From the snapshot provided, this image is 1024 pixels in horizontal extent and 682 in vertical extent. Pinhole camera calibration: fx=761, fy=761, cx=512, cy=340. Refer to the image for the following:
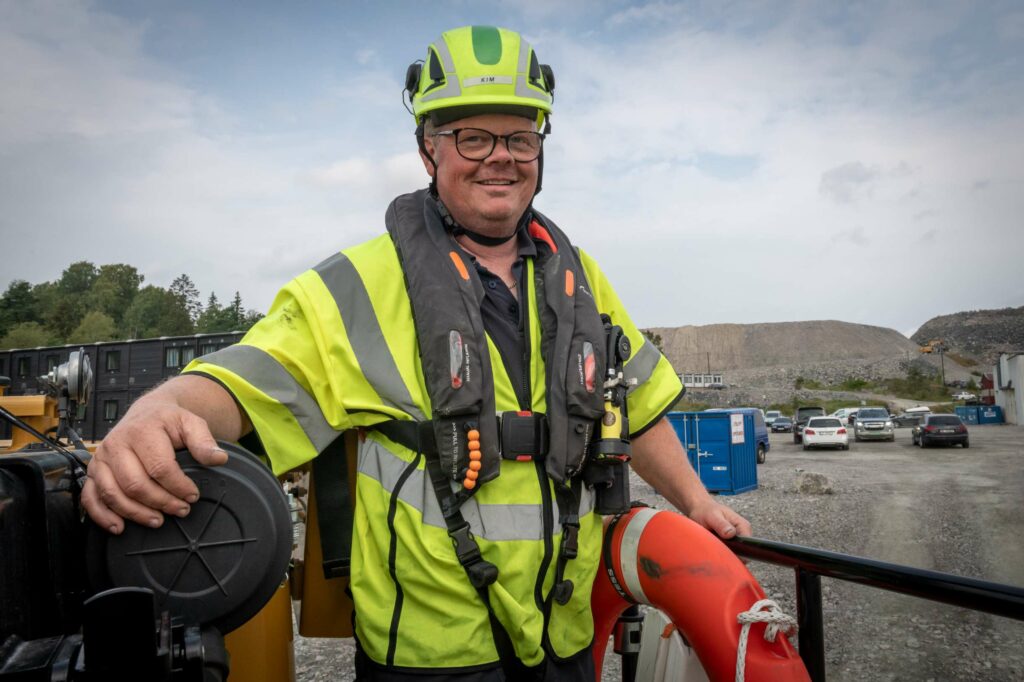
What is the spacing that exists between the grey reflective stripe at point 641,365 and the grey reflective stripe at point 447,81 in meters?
0.94

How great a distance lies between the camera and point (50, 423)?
5.97 metres

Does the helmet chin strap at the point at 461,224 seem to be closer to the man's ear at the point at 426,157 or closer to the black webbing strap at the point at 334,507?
the man's ear at the point at 426,157

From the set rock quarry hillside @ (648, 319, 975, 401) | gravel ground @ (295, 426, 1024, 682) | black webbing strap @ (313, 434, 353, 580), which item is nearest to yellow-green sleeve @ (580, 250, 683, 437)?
black webbing strap @ (313, 434, 353, 580)

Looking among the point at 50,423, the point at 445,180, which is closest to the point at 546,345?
the point at 445,180

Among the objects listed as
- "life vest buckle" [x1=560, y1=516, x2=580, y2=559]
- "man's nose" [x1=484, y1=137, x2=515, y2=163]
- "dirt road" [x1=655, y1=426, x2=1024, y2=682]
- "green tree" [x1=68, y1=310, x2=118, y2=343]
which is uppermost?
"green tree" [x1=68, y1=310, x2=118, y2=343]

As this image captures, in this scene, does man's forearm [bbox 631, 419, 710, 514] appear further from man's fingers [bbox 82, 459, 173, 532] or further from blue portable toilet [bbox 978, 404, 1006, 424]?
blue portable toilet [bbox 978, 404, 1006, 424]

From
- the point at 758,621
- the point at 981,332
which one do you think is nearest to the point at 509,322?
the point at 758,621

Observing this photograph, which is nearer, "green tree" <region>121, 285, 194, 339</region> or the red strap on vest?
the red strap on vest

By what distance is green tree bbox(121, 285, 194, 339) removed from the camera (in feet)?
272

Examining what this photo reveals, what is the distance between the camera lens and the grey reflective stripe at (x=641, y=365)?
7.61 feet

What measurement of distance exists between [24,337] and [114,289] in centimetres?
3004

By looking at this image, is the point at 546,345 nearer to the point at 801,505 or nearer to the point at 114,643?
the point at 114,643

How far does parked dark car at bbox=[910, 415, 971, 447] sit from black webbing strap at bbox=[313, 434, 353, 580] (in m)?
34.7

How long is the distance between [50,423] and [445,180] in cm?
529
